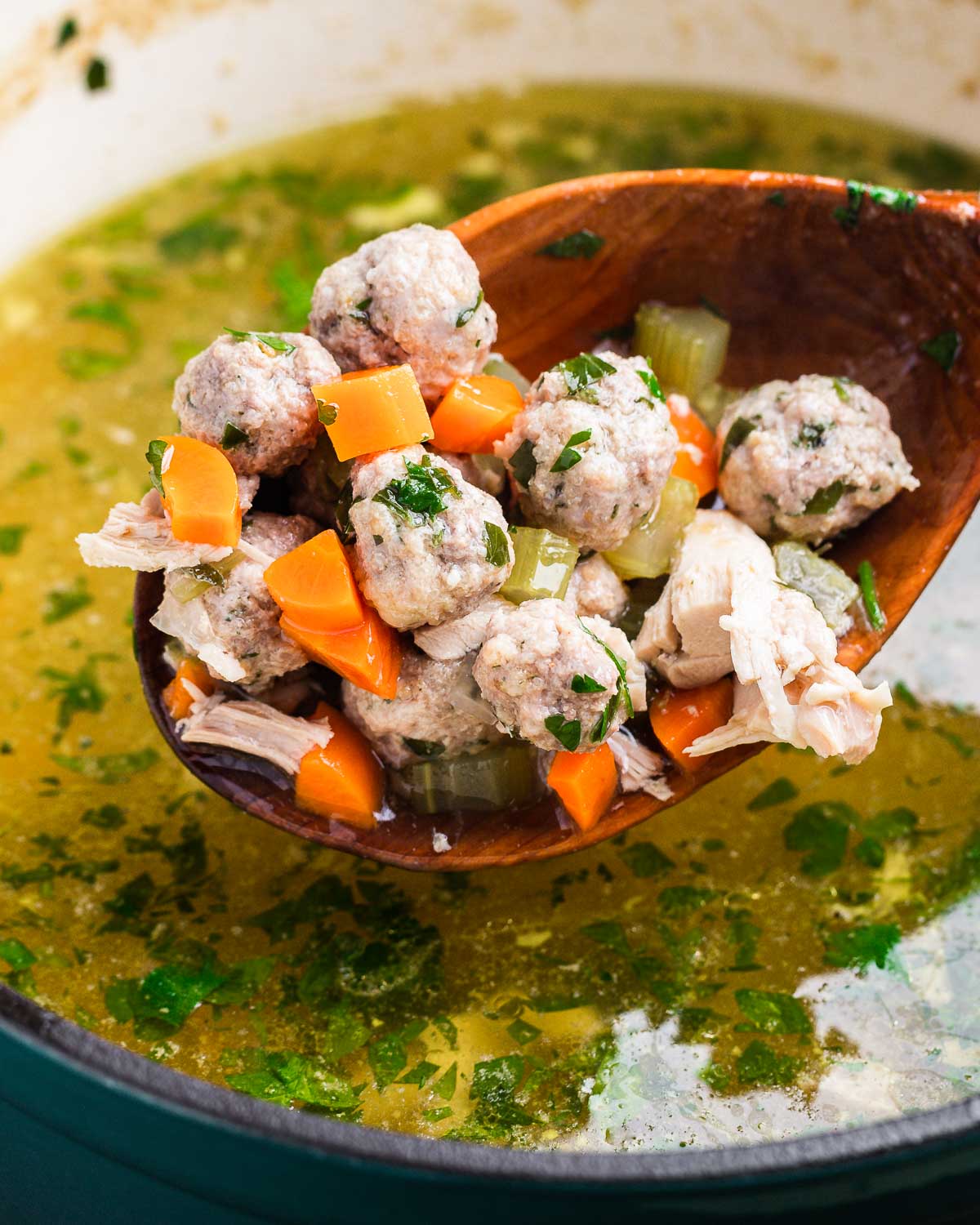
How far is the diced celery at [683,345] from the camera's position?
240cm

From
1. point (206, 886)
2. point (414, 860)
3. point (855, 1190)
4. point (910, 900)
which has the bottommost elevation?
point (910, 900)

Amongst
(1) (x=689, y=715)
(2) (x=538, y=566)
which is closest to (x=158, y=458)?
(2) (x=538, y=566)

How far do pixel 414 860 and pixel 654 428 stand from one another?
2.55 ft

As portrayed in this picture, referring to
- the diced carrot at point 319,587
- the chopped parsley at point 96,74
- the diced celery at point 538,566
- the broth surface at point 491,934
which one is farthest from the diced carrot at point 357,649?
the chopped parsley at point 96,74

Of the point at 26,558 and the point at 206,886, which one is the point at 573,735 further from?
the point at 26,558

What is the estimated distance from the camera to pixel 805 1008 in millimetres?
2184

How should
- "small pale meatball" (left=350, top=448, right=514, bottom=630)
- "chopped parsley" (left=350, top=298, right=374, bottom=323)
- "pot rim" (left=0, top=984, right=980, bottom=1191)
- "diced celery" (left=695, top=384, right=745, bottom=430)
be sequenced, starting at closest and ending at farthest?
1. "pot rim" (left=0, top=984, right=980, bottom=1191)
2. "small pale meatball" (left=350, top=448, right=514, bottom=630)
3. "chopped parsley" (left=350, top=298, right=374, bottom=323)
4. "diced celery" (left=695, top=384, right=745, bottom=430)

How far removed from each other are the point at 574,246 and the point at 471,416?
1.74ft

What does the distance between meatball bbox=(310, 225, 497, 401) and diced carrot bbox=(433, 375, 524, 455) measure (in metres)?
0.03

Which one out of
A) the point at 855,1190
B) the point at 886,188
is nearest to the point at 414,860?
the point at 855,1190

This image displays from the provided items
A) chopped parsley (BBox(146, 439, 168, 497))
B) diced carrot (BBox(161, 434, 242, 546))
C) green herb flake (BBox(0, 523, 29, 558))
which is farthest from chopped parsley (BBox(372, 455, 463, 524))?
green herb flake (BBox(0, 523, 29, 558))

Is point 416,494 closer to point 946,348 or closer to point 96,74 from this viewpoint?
point 946,348

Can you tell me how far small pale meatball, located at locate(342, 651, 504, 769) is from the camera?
199 cm

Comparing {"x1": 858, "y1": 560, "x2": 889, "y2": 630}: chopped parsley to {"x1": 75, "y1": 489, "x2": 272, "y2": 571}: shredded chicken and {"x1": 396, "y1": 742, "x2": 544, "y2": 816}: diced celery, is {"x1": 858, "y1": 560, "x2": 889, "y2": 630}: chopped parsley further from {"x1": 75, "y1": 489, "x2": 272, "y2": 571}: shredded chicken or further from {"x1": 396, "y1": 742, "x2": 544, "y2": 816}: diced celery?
{"x1": 75, "y1": 489, "x2": 272, "y2": 571}: shredded chicken
